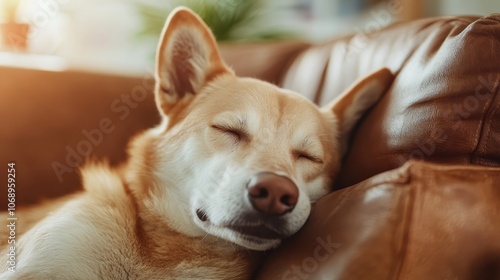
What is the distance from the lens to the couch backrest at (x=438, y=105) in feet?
3.49

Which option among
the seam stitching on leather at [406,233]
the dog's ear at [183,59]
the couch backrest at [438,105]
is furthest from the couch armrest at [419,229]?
the dog's ear at [183,59]

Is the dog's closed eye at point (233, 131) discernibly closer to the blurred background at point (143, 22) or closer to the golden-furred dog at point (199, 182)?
the golden-furred dog at point (199, 182)

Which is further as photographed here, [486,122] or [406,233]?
[486,122]

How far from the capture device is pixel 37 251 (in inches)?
47.5

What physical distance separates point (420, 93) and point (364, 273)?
1.74 ft

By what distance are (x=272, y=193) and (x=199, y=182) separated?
333mm

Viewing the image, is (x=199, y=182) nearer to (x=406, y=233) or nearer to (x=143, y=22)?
(x=406, y=233)

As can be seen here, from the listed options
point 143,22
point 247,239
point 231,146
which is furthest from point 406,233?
point 143,22

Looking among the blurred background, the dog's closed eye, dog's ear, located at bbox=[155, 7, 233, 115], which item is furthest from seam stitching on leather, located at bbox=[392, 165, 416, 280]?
the blurred background

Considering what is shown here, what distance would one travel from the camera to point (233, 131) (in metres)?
1.39

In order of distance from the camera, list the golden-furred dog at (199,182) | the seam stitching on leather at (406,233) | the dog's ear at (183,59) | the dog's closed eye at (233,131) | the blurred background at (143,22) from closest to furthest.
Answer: the seam stitching on leather at (406,233), the golden-furred dog at (199,182), the dog's closed eye at (233,131), the dog's ear at (183,59), the blurred background at (143,22)

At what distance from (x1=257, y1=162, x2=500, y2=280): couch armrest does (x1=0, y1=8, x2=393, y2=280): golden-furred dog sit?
8.3 inches

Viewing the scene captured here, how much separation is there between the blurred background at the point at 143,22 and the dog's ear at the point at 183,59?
1829mm

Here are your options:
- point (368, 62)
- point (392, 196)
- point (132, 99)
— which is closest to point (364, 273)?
point (392, 196)
